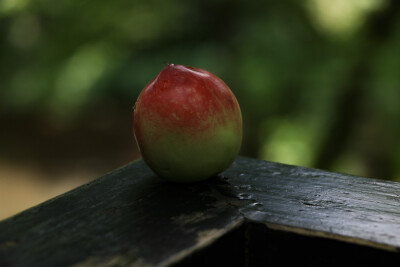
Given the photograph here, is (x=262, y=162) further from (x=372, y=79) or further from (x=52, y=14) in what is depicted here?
(x=52, y=14)

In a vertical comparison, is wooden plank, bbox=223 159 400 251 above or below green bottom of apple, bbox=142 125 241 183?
below

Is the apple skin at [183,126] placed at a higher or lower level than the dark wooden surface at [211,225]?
higher

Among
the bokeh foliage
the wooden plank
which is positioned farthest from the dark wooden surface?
the bokeh foliage

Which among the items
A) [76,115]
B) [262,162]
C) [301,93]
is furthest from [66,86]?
[262,162]

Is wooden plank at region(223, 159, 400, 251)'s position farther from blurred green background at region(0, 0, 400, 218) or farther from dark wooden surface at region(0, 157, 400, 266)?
blurred green background at region(0, 0, 400, 218)

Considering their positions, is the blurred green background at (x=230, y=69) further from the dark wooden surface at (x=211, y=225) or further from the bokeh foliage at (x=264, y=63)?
the dark wooden surface at (x=211, y=225)

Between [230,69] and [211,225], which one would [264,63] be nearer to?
[230,69]

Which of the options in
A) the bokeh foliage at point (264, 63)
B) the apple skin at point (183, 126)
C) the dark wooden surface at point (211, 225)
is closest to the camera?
the dark wooden surface at point (211, 225)

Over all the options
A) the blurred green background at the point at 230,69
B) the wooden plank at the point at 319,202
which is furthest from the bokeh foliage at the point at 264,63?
the wooden plank at the point at 319,202
